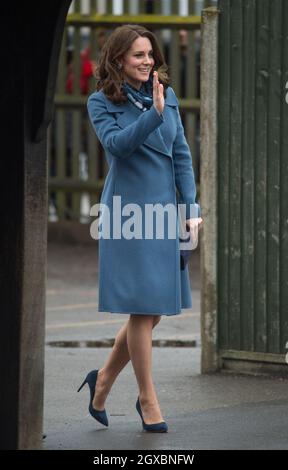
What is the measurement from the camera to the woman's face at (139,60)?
7.45 metres

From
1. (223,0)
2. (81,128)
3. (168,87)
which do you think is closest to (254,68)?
(223,0)

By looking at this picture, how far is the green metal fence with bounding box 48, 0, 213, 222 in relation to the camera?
58.5 ft

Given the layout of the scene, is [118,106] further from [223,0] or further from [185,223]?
[223,0]

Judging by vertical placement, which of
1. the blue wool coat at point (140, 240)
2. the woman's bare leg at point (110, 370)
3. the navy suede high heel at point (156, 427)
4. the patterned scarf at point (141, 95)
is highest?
the patterned scarf at point (141, 95)

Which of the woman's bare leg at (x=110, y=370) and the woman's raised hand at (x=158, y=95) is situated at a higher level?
the woman's raised hand at (x=158, y=95)

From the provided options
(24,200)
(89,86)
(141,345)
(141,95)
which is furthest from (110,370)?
(89,86)

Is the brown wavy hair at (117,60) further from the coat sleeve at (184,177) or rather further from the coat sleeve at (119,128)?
the coat sleeve at (184,177)

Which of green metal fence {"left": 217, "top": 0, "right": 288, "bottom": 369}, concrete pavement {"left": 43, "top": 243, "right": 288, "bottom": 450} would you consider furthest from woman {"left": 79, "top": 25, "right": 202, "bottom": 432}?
green metal fence {"left": 217, "top": 0, "right": 288, "bottom": 369}

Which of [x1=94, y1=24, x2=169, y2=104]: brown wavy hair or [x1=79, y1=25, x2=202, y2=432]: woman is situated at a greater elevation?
[x1=94, y1=24, x2=169, y2=104]: brown wavy hair

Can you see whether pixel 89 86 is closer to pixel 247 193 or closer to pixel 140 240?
pixel 247 193

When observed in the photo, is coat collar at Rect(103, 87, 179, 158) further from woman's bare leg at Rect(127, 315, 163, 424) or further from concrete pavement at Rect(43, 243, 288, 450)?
concrete pavement at Rect(43, 243, 288, 450)

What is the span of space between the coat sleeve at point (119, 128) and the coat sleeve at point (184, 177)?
0.32m

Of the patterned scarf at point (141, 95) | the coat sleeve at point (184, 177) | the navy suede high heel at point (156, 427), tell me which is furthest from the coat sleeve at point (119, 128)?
the navy suede high heel at point (156, 427)

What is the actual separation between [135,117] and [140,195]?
1.17 ft
